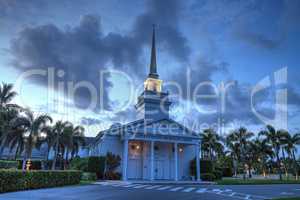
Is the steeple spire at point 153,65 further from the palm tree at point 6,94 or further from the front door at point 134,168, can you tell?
the palm tree at point 6,94

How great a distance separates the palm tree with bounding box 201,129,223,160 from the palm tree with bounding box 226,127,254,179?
2.50 metres

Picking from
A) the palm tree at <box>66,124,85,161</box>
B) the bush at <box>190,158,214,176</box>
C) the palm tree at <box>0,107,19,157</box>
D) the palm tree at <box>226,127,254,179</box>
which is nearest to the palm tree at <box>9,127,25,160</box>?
the palm tree at <box>0,107,19,157</box>

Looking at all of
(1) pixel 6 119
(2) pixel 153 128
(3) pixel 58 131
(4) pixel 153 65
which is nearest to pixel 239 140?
(4) pixel 153 65

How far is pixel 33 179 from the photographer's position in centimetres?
1731

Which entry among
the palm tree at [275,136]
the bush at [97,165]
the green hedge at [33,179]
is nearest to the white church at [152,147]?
the bush at [97,165]

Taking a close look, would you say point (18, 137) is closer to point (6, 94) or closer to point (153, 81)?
point (6, 94)

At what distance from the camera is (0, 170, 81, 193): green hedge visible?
581 inches

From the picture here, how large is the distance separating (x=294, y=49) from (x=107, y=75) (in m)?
22.2

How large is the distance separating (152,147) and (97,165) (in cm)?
764

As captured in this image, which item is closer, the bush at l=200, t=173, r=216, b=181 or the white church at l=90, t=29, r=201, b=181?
the white church at l=90, t=29, r=201, b=181

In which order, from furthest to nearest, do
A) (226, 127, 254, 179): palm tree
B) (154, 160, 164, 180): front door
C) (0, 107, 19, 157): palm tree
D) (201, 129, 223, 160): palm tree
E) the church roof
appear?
(201, 129, 223, 160): palm tree < (226, 127, 254, 179): palm tree < (154, 160, 164, 180): front door < the church roof < (0, 107, 19, 157): palm tree

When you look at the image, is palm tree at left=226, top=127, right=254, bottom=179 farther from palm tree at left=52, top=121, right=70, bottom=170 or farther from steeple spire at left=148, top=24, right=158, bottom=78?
palm tree at left=52, top=121, right=70, bottom=170

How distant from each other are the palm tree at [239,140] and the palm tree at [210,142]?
2501 millimetres

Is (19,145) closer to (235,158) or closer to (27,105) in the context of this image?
(27,105)
